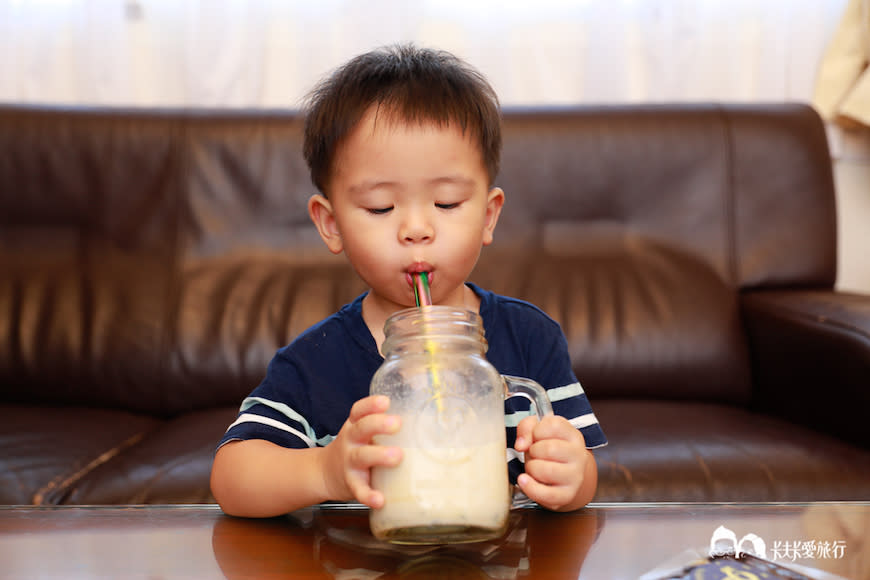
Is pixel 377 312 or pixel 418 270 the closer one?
pixel 418 270

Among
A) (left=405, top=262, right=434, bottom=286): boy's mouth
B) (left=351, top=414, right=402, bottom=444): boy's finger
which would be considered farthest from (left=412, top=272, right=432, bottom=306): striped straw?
(left=351, top=414, right=402, bottom=444): boy's finger

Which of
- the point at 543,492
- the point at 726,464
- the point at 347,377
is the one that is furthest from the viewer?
the point at 726,464

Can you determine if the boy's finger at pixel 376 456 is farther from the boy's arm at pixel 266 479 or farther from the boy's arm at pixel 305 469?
the boy's arm at pixel 266 479

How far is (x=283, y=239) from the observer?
178 cm

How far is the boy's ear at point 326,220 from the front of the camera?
894 millimetres

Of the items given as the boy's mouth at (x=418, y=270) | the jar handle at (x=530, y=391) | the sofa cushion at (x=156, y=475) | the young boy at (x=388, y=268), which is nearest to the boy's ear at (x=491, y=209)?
the young boy at (x=388, y=268)

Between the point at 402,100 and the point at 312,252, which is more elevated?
the point at 402,100

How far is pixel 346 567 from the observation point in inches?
22.1

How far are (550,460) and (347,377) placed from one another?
326 mm

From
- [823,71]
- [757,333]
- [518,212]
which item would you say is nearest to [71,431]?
[518,212]

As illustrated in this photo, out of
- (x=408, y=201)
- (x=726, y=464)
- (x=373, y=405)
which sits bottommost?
(x=726, y=464)

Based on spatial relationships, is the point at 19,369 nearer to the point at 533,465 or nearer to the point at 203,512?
the point at 203,512

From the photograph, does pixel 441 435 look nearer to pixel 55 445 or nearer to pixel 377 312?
pixel 377 312

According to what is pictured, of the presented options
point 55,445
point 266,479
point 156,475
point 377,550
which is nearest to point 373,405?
point 377,550
